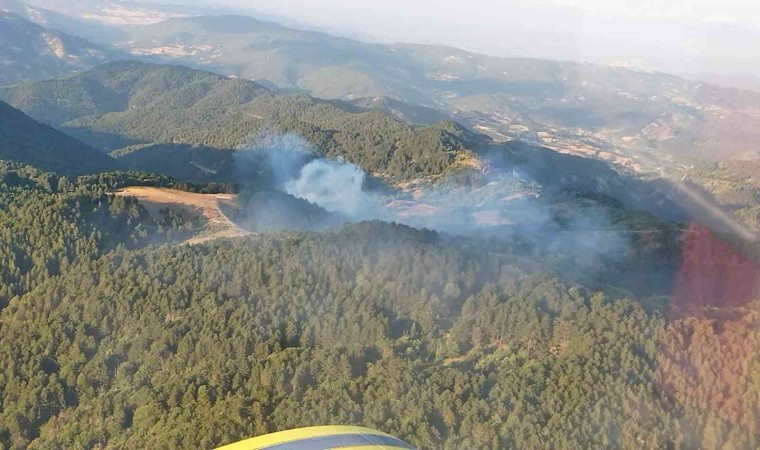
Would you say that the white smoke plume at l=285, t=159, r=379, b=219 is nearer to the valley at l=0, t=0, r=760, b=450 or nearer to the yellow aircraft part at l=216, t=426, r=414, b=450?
the valley at l=0, t=0, r=760, b=450

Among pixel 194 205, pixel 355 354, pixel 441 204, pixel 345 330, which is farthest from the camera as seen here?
pixel 441 204

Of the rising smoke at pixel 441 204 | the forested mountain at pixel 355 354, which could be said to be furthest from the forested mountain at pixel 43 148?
the forested mountain at pixel 355 354

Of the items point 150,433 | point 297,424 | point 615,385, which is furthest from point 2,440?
point 615,385

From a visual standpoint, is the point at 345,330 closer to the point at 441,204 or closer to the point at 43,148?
the point at 441,204

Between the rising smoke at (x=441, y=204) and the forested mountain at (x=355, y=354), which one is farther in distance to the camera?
the rising smoke at (x=441, y=204)

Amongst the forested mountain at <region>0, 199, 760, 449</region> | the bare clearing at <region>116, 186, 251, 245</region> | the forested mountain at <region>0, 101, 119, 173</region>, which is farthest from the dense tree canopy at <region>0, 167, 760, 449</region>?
the forested mountain at <region>0, 101, 119, 173</region>

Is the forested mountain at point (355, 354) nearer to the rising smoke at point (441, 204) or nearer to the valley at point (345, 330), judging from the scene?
the valley at point (345, 330)

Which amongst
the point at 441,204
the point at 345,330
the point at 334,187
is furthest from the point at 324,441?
the point at 334,187
